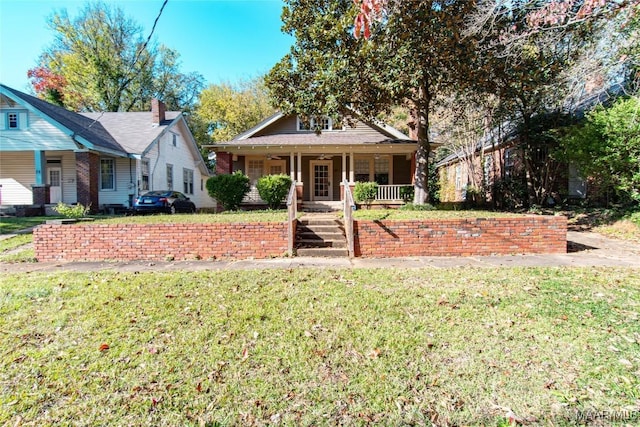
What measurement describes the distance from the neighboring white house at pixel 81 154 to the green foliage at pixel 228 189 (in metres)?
5.84

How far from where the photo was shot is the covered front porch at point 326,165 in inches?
657

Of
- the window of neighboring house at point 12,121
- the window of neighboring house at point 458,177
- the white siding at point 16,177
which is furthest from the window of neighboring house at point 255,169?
the window of neighboring house at point 458,177

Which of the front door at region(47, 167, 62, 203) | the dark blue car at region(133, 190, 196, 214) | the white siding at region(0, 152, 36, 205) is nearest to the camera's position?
the dark blue car at region(133, 190, 196, 214)

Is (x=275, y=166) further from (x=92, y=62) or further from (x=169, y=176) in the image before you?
(x=92, y=62)

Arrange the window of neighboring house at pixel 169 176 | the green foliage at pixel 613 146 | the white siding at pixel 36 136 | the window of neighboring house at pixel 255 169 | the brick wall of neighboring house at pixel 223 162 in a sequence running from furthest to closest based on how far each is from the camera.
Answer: the window of neighboring house at pixel 169 176 < the window of neighboring house at pixel 255 169 < the brick wall of neighboring house at pixel 223 162 < the white siding at pixel 36 136 < the green foliage at pixel 613 146

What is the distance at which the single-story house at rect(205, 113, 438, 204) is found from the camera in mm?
16250

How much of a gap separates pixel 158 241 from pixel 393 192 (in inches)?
452

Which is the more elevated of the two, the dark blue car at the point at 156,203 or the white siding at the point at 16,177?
the white siding at the point at 16,177

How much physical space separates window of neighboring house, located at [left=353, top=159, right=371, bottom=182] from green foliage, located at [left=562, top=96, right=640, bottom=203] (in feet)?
31.1

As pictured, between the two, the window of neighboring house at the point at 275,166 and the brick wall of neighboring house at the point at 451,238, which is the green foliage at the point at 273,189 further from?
the brick wall of neighboring house at the point at 451,238

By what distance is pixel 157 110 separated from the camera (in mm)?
20234

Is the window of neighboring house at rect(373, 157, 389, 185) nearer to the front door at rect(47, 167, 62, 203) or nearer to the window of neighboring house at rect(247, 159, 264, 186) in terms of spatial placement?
the window of neighboring house at rect(247, 159, 264, 186)

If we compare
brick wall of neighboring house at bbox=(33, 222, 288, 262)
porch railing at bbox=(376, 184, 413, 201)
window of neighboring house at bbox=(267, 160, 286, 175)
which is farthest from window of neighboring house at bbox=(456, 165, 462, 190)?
brick wall of neighboring house at bbox=(33, 222, 288, 262)

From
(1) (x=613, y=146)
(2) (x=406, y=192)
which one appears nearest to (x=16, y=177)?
(2) (x=406, y=192)
